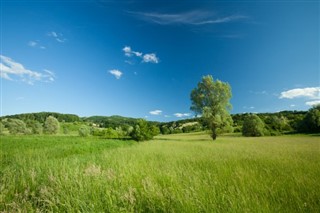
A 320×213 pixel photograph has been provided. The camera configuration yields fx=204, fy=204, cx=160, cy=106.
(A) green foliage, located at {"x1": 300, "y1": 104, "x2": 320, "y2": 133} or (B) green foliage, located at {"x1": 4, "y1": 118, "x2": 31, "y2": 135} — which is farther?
(B) green foliage, located at {"x1": 4, "y1": 118, "x2": 31, "y2": 135}

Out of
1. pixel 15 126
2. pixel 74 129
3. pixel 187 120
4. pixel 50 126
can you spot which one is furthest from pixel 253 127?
pixel 74 129

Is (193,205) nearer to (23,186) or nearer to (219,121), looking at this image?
(23,186)

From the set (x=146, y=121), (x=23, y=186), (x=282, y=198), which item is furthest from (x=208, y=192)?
(x=146, y=121)

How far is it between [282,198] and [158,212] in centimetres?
230

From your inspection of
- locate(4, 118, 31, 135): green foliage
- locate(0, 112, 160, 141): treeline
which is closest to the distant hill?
locate(0, 112, 160, 141): treeline

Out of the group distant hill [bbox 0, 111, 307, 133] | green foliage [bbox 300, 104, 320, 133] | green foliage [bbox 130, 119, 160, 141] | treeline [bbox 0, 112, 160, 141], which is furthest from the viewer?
distant hill [bbox 0, 111, 307, 133]

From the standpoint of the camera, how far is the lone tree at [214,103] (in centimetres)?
3584

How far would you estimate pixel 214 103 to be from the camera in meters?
36.6

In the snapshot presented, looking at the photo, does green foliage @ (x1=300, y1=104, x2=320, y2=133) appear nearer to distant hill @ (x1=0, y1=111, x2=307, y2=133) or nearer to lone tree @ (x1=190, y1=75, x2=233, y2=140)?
distant hill @ (x1=0, y1=111, x2=307, y2=133)

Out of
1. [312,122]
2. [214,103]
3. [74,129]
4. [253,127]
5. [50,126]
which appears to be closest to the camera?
[214,103]

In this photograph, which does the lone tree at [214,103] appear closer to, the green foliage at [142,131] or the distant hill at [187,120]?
the distant hill at [187,120]

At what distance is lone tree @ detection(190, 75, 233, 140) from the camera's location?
35.8 meters

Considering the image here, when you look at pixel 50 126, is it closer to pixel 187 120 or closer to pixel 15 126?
pixel 15 126

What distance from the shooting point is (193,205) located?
3223mm
